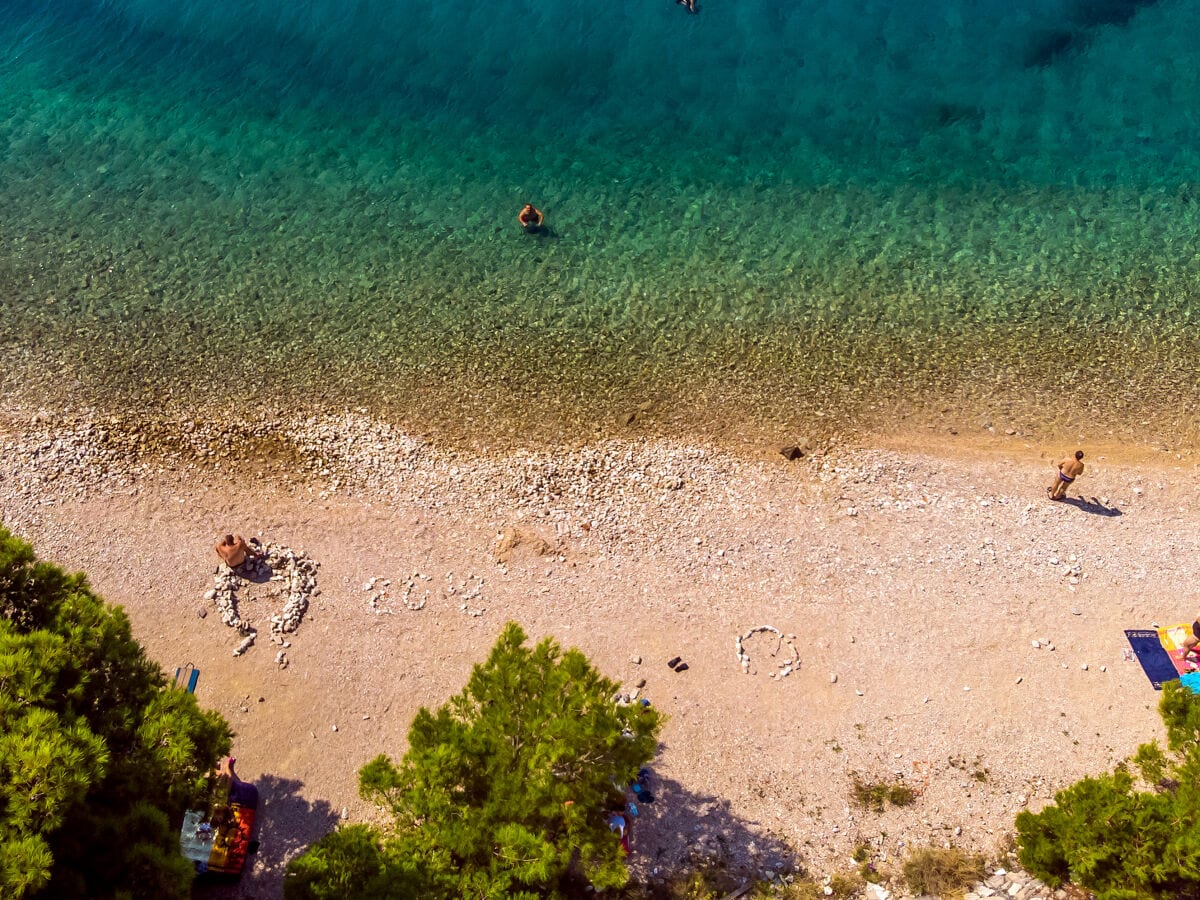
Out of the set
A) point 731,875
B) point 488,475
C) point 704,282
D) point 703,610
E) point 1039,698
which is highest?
point 704,282

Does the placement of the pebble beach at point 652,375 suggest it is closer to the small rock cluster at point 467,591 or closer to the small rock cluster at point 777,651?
the small rock cluster at point 777,651

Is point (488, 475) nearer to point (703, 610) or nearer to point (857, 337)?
point (703, 610)

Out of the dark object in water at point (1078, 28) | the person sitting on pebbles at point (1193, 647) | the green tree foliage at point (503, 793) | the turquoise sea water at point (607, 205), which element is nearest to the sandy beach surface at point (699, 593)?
the person sitting on pebbles at point (1193, 647)

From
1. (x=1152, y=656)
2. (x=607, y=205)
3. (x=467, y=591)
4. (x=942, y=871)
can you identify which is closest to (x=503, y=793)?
(x=467, y=591)

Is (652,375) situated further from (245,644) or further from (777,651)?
(245,644)

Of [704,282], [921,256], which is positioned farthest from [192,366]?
[921,256]
